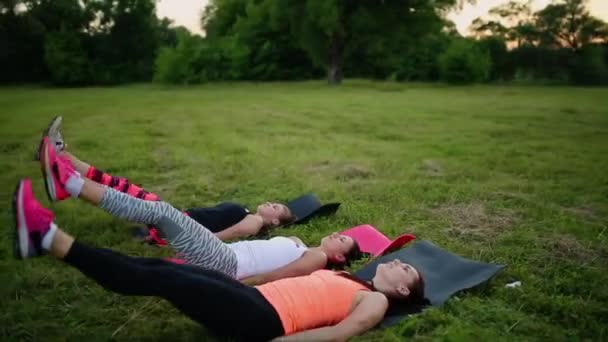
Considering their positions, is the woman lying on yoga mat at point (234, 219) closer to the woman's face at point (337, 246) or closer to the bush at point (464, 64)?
the woman's face at point (337, 246)

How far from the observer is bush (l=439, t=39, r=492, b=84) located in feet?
108

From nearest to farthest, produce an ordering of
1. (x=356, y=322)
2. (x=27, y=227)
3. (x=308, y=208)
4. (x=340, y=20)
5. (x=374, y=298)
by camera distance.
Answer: (x=27, y=227), (x=356, y=322), (x=374, y=298), (x=308, y=208), (x=340, y=20)

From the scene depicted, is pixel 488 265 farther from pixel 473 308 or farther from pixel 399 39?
pixel 399 39

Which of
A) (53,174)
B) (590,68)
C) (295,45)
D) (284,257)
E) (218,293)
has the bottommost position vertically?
(284,257)

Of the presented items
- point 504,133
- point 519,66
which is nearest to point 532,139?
point 504,133

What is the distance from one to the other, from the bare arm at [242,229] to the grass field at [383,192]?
14.4 inches

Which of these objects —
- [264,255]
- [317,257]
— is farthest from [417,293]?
[264,255]

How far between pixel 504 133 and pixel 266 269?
828cm

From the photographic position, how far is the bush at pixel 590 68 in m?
33.0

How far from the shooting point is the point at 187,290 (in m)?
2.32

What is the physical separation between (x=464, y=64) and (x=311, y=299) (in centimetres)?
3309

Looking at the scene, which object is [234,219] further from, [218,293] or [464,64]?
[464,64]

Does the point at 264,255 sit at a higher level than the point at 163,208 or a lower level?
lower

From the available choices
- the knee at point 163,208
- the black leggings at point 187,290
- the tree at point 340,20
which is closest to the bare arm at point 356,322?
the black leggings at point 187,290
